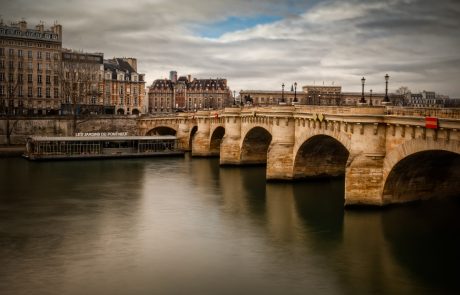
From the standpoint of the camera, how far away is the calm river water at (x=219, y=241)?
917 inches

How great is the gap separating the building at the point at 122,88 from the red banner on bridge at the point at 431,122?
97233 millimetres

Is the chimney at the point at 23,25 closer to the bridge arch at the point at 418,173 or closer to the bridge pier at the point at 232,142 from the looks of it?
the bridge pier at the point at 232,142

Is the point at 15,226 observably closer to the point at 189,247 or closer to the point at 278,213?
the point at 189,247

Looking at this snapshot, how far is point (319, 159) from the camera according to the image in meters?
49.6

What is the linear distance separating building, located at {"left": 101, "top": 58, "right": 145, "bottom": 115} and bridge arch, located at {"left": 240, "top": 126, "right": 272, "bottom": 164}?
61814 millimetres

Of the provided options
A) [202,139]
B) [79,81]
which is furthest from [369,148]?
[79,81]

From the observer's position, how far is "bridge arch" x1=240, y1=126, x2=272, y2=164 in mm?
62719

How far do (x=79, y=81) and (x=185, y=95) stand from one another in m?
60.0

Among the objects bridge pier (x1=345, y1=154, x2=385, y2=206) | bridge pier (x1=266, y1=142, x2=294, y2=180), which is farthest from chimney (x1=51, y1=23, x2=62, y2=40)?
bridge pier (x1=345, y1=154, x2=385, y2=206)

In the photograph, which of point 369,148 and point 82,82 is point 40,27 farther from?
point 369,148

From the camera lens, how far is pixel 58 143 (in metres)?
71.6

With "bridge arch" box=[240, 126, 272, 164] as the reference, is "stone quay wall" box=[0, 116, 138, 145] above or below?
above

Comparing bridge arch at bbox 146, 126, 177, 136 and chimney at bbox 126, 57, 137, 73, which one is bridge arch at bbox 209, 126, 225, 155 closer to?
bridge arch at bbox 146, 126, 177, 136

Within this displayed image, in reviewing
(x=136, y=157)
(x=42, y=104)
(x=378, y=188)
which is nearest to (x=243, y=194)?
(x=378, y=188)
